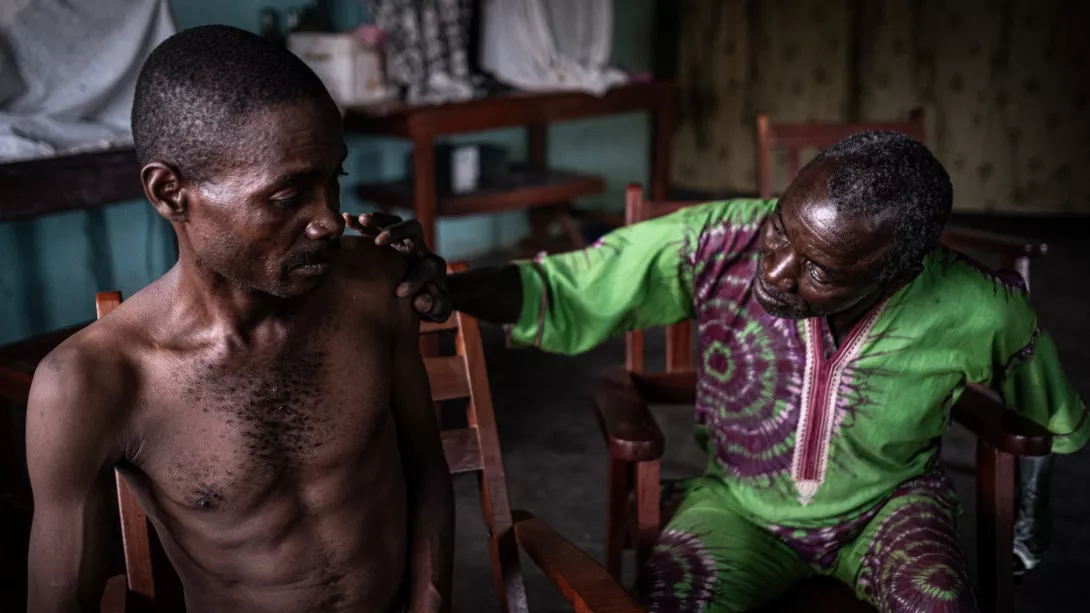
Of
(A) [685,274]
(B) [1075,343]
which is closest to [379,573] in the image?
(A) [685,274]

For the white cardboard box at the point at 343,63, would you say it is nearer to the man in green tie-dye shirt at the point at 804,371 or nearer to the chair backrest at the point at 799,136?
the chair backrest at the point at 799,136

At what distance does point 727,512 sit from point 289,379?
92cm

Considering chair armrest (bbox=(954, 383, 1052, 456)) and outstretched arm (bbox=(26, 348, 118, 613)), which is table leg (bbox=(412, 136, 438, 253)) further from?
outstretched arm (bbox=(26, 348, 118, 613))

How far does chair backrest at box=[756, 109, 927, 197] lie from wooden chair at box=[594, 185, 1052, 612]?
1.32 meters

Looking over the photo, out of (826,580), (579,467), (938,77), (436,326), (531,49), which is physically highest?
(531,49)

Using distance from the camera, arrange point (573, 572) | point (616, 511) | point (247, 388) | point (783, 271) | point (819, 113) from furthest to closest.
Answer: point (819, 113) → point (616, 511) → point (783, 271) → point (573, 572) → point (247, 388)

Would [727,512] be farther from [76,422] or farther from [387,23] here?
[387,23]

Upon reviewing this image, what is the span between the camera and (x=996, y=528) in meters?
1.86

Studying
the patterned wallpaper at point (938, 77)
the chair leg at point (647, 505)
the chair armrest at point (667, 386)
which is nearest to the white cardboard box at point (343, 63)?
the chair armrest at point (667, 386)

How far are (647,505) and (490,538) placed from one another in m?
0.32

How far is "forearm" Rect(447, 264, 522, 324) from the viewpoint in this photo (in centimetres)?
166

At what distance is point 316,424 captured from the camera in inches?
50.6

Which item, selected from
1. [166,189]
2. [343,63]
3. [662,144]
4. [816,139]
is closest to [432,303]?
[166,189]

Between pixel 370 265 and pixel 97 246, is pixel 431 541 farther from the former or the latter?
pixel 97 246
